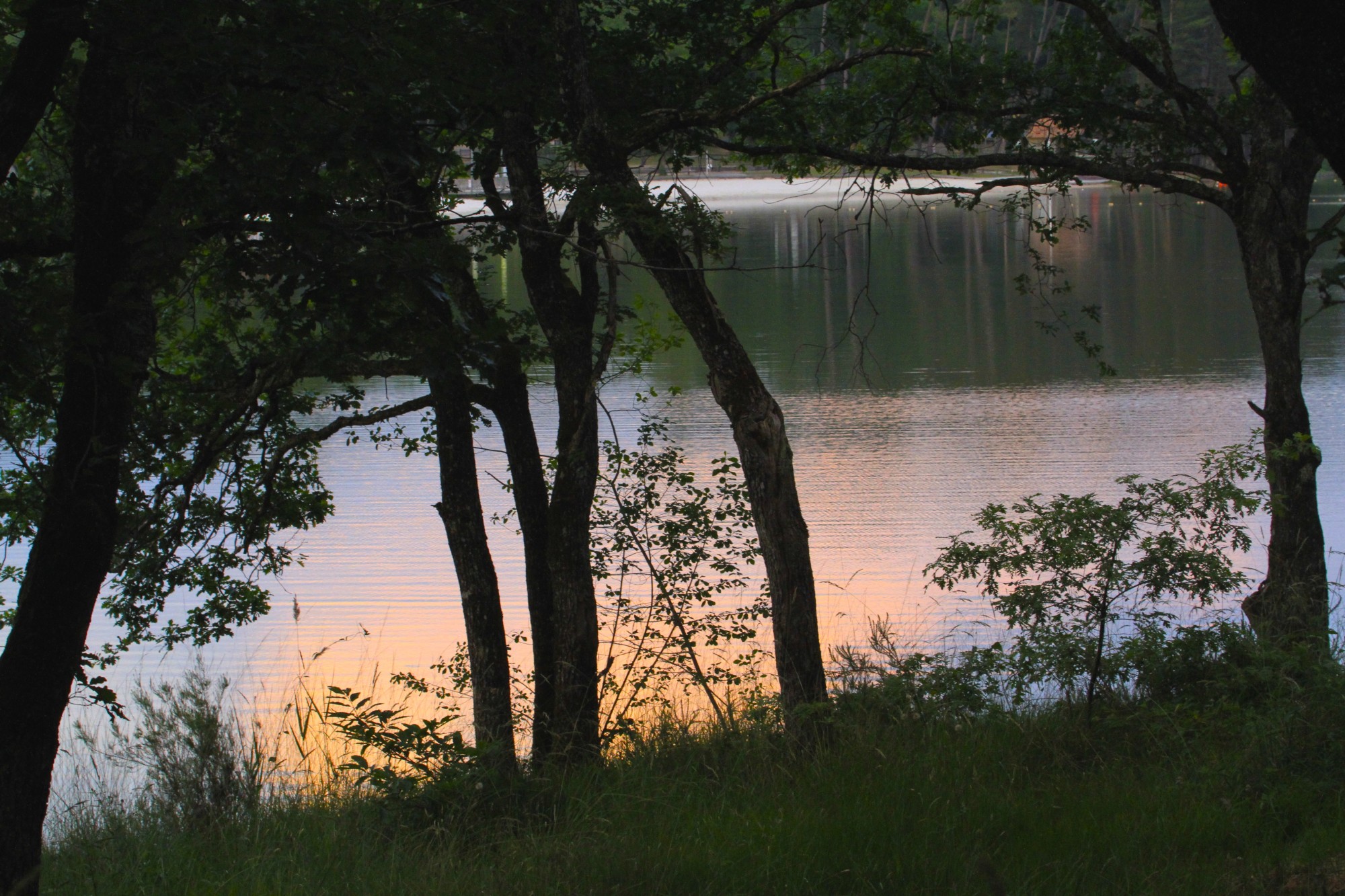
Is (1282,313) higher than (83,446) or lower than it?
higher

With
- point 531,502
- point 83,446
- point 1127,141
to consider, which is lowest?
point 531,502

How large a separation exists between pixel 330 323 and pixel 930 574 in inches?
341

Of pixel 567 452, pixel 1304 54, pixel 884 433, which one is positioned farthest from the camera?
pixel 884 433

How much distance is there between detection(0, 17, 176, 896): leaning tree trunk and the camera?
3131mm

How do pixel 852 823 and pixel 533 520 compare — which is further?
pixel 533 520

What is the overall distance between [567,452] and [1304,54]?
468cm

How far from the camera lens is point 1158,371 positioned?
70.1ft

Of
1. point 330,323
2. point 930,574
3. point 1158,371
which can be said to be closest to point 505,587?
point 930,574

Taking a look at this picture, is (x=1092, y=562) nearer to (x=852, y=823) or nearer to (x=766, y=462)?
(x=766, y=462)

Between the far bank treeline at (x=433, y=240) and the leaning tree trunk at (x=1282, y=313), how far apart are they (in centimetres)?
3

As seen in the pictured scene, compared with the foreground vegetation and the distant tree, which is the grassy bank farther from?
the distant tree

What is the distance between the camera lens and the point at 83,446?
329cm

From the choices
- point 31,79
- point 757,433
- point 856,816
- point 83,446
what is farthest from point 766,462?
point 31,79

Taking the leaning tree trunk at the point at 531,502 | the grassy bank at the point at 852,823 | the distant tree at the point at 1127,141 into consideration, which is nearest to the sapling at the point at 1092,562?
the grassy bank at the point at 852,823
